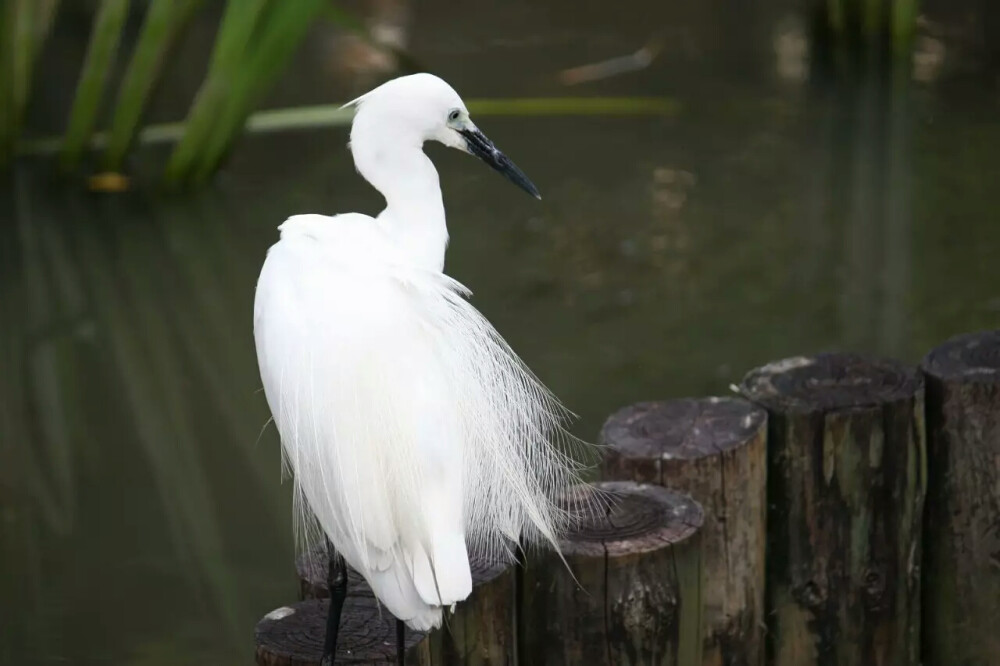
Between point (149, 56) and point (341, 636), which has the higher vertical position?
point (149, 56)

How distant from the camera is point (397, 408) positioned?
6.17 feet

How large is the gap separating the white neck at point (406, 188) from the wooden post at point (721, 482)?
392 mm

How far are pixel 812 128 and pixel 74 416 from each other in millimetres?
2933

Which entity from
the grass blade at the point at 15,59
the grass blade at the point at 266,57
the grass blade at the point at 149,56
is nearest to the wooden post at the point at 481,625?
the grass blade at the point at 266,57

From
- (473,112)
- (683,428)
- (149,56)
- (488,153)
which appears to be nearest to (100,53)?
(149,56)

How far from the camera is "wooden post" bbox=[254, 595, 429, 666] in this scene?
75.9 inches

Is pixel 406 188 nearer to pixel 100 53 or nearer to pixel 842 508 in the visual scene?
pixel 842 508

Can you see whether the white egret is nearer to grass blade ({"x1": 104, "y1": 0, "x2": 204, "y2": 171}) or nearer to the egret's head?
the egret's head

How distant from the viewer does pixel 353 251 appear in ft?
6.56

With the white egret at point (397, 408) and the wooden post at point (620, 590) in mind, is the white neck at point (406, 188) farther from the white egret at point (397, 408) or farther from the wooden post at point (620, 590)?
the wooden post at point (620, 590)

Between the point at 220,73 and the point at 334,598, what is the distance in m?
2.83

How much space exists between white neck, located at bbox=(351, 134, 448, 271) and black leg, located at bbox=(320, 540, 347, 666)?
433 millimetres

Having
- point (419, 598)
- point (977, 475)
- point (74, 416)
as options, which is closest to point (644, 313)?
point (74, 416)

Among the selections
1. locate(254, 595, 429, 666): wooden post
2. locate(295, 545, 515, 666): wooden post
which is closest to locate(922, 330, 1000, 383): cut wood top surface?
locate(295, 545, 515, 666): wooden post
